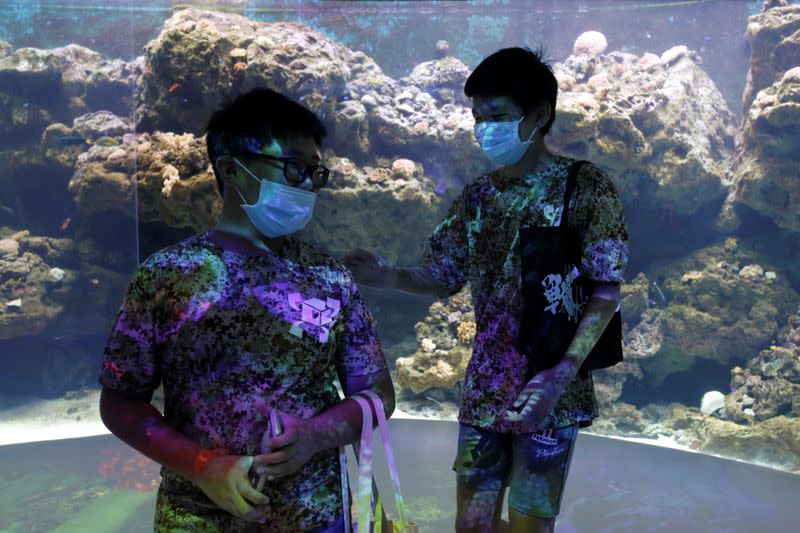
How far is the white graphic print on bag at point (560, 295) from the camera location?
5.15 ft

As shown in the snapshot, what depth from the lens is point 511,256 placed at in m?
1.66

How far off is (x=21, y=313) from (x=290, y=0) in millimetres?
6844

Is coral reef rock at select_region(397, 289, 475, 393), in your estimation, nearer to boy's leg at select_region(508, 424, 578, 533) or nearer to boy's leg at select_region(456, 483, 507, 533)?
boy's leg at select_region(456, 483, 507, 533)

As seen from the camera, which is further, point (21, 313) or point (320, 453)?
point (21, 313)

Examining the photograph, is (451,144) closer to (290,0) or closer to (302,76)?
(302,76)

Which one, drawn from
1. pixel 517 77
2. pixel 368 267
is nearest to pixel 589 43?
pixel 517 77

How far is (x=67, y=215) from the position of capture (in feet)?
28.3

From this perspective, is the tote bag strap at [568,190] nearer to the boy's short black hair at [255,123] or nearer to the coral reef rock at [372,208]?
the boy's short black hair at [255,123]

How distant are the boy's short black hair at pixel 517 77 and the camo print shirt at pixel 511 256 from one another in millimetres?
208

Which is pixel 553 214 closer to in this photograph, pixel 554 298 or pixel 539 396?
pixel 554 298

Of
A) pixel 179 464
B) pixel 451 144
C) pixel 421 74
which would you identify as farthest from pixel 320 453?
pixel 421 74

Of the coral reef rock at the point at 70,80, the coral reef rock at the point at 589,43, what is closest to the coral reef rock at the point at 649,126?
the coral reef rock at the point at 589,43

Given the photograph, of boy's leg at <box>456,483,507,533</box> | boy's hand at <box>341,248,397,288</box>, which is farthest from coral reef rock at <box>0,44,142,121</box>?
boy's leg at <box>456,483,507,533</box>

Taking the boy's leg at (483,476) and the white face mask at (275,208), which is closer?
the white face mask at (275,208)
